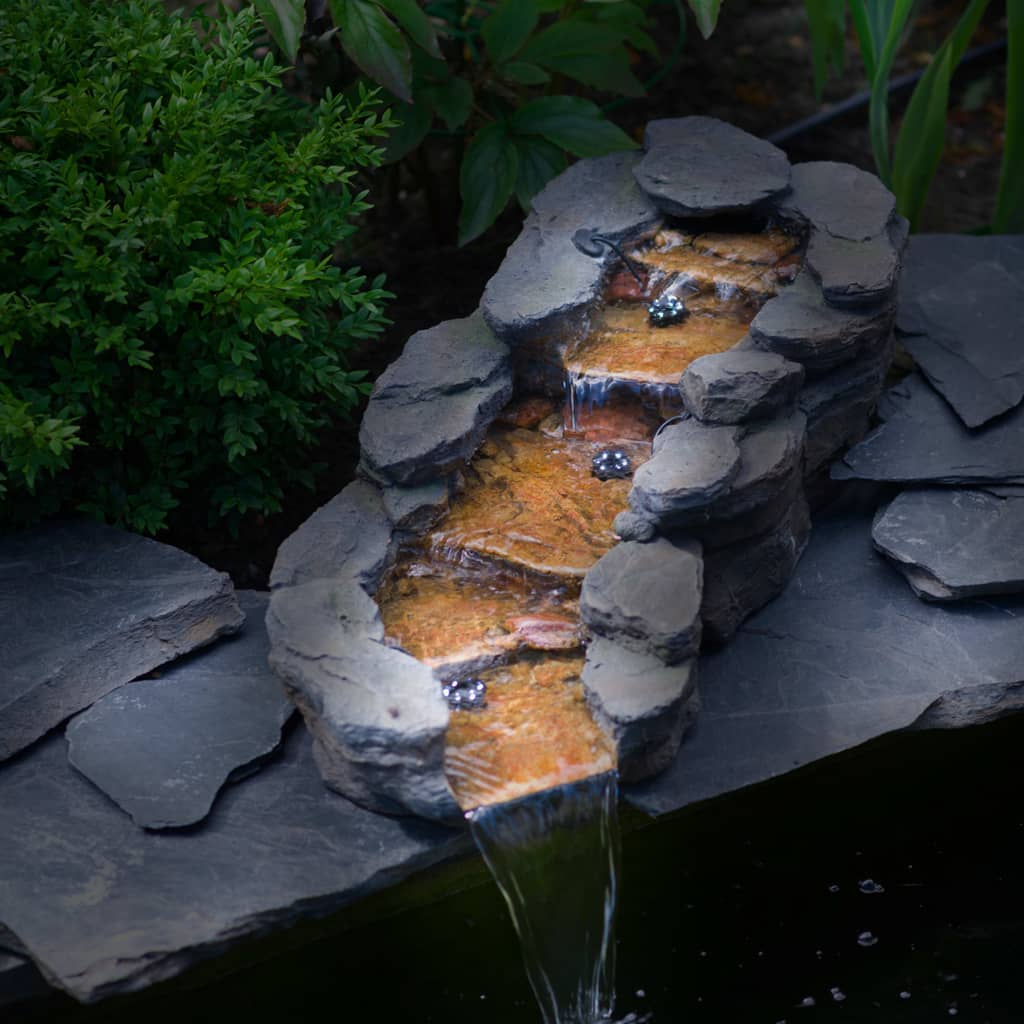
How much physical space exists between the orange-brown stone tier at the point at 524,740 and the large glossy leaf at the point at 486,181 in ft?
4.84

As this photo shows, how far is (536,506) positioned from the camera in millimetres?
3104

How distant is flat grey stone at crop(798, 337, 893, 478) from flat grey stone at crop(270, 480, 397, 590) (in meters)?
1.01

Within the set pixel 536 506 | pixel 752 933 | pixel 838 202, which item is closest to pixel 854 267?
pixel 838 202

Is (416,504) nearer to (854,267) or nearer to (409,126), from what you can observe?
(854,267)

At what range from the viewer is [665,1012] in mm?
2646

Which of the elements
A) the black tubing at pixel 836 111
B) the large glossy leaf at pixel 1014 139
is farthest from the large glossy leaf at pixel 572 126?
the black tubing at pixel 836 111

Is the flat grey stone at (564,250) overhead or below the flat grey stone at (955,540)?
overhead

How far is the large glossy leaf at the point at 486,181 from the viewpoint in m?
3.73

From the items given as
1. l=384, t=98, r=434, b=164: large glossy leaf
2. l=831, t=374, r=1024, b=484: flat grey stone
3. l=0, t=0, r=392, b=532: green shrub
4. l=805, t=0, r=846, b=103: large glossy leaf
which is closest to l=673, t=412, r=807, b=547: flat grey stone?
l=831, t=374, r=1024, b=484: flat grey stone

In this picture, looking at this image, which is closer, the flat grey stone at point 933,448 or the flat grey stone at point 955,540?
the flat grey stone at point 955,540

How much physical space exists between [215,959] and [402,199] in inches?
125

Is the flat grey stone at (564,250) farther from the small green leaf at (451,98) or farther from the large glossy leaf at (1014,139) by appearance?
the large glossy leaf at (1014,139)

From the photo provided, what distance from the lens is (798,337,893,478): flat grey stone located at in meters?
3.15

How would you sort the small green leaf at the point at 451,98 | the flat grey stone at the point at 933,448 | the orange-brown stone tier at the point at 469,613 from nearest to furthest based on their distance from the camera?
the orange-brown stone tier at the point at 469,613 → the flat grey stone at the point at 933,448 → the small green leaf at the point at 451,98
